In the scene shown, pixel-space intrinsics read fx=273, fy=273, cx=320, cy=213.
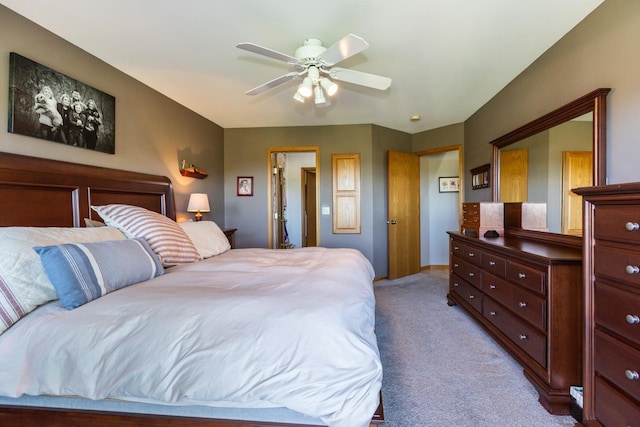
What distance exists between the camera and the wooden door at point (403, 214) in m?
4.36

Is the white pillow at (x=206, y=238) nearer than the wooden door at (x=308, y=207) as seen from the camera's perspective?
Yes

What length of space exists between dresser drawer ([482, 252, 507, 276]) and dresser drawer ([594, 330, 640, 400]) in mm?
853

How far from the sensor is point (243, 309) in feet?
3.62

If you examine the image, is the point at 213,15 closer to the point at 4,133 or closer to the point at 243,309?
the point at 4,133

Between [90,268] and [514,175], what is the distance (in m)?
3.46

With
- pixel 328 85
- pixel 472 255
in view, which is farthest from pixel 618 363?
pixel 328 85

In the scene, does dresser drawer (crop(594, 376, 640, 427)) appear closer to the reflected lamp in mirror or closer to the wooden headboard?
the wooden headboard

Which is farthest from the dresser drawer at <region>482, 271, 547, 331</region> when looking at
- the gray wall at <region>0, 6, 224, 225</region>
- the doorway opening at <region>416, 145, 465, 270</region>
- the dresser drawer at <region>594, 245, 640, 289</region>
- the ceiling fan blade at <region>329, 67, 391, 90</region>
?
the gray wall at <region>0, 6, 224, 225</region>

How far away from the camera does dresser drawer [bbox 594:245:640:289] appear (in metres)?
1.07

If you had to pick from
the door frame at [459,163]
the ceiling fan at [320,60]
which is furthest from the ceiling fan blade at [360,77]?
the door frame at [459,163]

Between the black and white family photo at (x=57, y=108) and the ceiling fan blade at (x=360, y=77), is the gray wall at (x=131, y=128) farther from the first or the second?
the ceiling fan blade at (x=360, y=77)

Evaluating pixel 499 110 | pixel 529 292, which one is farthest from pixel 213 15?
pixel 499 110

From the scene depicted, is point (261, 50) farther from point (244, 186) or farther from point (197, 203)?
point (244, 186)

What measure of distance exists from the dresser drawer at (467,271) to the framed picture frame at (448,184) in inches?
90.9
